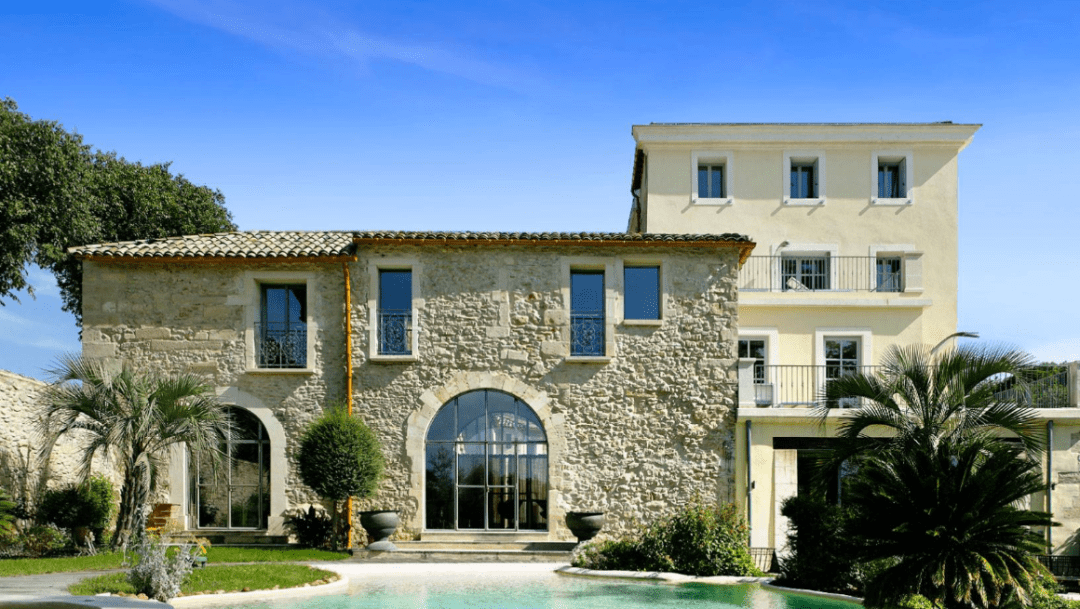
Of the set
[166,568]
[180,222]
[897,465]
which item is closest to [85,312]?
[166,568]

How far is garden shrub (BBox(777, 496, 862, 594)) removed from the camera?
590 inches

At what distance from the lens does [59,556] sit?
18.0 meters

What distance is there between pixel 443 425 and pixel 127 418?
21.1 ft

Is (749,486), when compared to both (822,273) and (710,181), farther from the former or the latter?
(710,181)

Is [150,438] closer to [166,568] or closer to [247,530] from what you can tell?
[247,530]

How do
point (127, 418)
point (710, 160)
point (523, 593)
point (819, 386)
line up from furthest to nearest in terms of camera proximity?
point (710, 160)
point (819, 386)
point (127, 418)
point (523, 593)

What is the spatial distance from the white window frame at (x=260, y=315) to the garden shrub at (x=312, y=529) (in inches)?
122

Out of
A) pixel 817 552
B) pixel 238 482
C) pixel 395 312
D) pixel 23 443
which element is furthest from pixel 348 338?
pixel 817 552

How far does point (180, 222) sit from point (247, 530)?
15.2 meters

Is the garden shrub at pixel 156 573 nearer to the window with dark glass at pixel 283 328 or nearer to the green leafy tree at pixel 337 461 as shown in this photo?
the green leafy tree at pixel 337 461

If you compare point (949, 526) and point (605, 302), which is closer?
point (949, 526)

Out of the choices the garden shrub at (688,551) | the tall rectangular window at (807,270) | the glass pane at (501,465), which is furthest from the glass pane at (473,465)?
the tall rectangular window at (807,270)

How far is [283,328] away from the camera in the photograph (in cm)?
2162

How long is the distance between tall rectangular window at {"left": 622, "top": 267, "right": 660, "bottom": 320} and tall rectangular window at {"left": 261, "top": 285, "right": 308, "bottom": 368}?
713 centimetres
